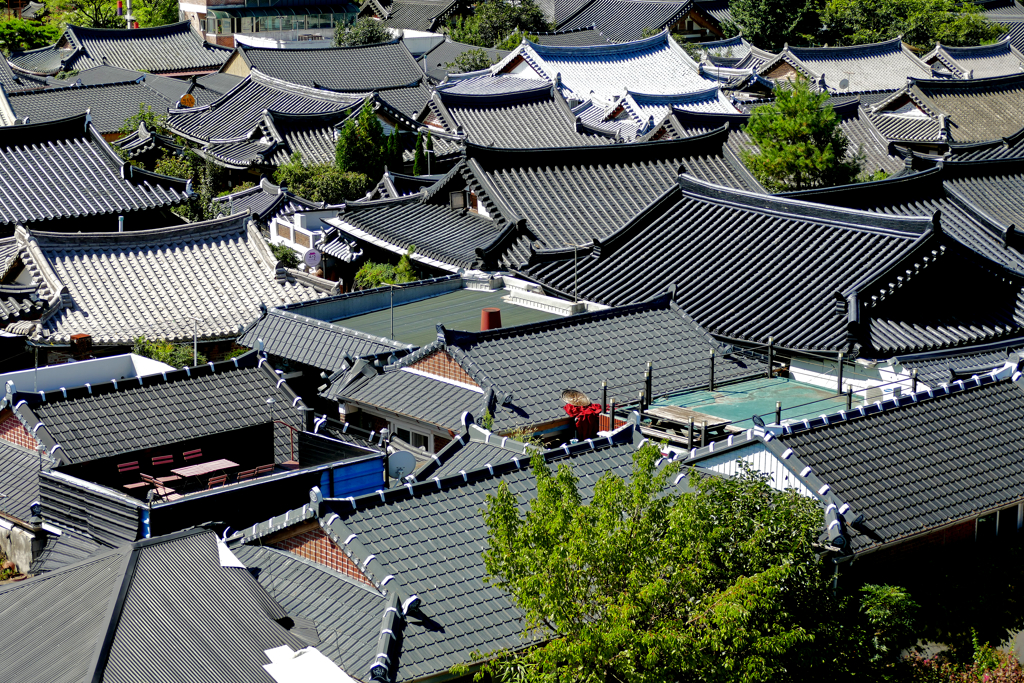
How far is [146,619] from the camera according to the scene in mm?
12344

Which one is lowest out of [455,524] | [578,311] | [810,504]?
[578,311]

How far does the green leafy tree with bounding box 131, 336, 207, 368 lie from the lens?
23.4 meters

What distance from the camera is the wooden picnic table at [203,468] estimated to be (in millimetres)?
17542

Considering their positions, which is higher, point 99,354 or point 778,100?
point 778,100

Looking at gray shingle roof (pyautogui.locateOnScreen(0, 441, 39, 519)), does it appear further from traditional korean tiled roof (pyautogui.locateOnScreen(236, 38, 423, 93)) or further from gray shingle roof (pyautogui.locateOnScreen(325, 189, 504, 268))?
traditional korean tiled roof (pyautogui.locateOnScreen(236, 38, 423, 93))

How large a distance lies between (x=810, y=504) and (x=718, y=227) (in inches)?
500

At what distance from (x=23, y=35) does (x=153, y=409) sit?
72.4 meters

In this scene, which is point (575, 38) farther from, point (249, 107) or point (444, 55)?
point (249, 107)

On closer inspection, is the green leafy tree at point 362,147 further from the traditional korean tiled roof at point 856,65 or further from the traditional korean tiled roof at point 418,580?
the traditional korean tiled roof at point 856,65

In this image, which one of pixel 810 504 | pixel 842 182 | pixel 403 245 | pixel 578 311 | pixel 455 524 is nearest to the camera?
pixel 810 504

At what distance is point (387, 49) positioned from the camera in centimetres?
6588

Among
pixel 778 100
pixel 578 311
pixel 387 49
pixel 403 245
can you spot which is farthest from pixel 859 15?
pixel 578 311

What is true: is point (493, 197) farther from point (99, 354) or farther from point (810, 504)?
point (810, 504)

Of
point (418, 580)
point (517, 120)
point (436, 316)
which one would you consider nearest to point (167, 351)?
point (436, 316)
